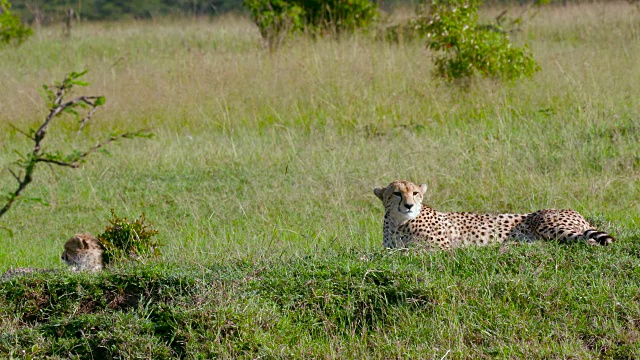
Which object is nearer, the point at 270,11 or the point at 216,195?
the point at 216,195

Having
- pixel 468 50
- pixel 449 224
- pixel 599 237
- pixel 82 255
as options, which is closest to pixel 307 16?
pixel 468 50

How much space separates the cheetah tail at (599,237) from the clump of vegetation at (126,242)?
2.38m

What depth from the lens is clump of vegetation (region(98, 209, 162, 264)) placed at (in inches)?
199

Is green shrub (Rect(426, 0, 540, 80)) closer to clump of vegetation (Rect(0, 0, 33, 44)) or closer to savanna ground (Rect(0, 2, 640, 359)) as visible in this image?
savanna ground (Rect(0, 2, 640, 359))

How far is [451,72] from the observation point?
9406 mm

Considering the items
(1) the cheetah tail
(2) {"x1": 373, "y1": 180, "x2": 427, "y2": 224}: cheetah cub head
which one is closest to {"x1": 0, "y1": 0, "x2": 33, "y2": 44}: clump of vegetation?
(2) {"x1": 373, "y1": 180, "x2": 427, "y2": 224}: cheetah cub head

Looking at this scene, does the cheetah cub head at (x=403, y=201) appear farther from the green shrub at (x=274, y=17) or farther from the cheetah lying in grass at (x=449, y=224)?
the green shrub at (x=274, y=17)

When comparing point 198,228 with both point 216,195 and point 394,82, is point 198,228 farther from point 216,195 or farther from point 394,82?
point 394,82

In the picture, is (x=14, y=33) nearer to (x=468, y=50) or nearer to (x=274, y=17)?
(x=274, y=17)

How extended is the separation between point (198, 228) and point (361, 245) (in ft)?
4.39

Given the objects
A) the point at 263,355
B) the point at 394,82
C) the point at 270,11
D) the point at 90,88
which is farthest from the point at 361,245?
the point at 270,11

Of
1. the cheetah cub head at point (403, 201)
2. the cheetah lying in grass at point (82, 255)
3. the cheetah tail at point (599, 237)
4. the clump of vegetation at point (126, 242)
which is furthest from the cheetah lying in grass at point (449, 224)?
the cheetah lying in grass at point (82, 255)

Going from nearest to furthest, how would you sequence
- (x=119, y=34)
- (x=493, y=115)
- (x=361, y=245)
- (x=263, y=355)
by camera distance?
(x=263, y=355)
(x=361, y=245)
(x=493, y=115)
(x=119, y=34)

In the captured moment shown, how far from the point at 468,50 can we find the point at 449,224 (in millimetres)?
4621
